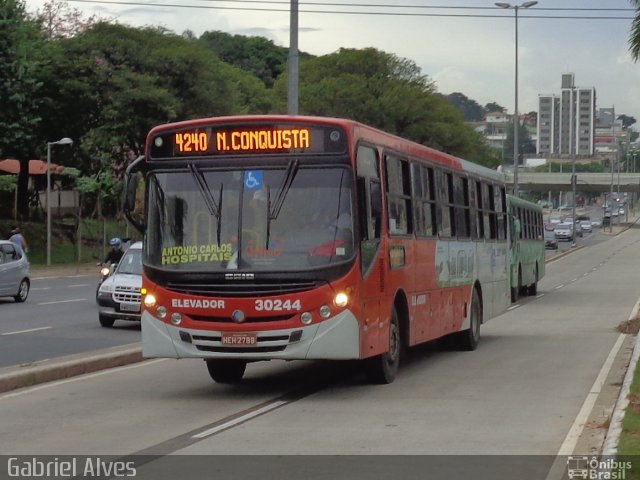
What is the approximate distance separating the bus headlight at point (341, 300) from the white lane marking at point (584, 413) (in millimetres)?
2659

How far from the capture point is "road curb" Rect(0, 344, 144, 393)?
47.3ft

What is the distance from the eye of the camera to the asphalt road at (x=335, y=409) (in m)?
10.3

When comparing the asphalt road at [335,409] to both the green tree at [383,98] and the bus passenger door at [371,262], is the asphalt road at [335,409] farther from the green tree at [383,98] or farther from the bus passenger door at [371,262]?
the green tree at [383,98]

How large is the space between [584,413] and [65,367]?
6686mm

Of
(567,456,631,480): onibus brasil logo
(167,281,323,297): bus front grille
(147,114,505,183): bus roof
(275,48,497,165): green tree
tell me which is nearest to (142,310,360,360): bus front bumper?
(167,281,323,297): bus front grille

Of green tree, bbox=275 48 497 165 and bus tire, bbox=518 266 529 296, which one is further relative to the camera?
green tree, bbox=275 48 497 165

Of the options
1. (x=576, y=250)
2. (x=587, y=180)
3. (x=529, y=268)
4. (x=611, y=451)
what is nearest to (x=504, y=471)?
(x=611, y=451)

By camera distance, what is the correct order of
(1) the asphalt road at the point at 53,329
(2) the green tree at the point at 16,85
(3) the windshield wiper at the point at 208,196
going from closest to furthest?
(3) the windshield wiper at the point at 208,196 < (1) the asphalt road at the point at 53,329 < (2) the green tree at the point at 16,85

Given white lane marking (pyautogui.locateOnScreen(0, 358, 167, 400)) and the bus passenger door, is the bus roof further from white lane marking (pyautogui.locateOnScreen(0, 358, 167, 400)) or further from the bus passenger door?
white lane marking (pyautogui.locateOnScreen(0, 358, 167, 400))

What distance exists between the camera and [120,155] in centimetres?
5912

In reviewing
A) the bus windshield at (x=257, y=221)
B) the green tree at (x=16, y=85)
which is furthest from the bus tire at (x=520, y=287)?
the bus windshield at (x=257, y=221)

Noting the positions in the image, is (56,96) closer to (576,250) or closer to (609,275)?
(609,275)

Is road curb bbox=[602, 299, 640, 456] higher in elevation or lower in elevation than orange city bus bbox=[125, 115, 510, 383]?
lower

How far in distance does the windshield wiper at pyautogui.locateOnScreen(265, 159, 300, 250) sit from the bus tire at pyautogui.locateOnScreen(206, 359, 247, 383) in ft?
7.88
